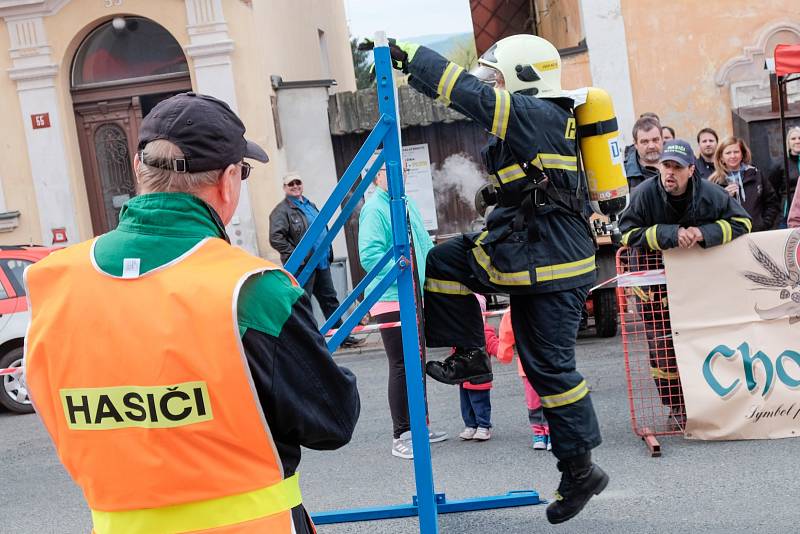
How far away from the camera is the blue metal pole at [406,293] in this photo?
13.8 feet

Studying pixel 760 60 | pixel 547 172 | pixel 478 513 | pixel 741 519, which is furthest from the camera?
pixel 760 60

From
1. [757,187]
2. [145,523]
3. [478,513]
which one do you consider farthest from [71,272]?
[757,187]

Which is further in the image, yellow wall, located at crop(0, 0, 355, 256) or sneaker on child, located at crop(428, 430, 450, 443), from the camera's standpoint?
yellow wall, located at crop(0, 0, 355, 256)

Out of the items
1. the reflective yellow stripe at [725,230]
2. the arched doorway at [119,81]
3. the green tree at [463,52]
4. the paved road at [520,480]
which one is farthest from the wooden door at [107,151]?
the green tree at [463,52]

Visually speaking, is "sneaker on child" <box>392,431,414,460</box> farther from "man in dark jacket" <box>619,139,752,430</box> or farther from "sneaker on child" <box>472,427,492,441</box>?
"man in dark jacket" <box>619,139,752,430</box>

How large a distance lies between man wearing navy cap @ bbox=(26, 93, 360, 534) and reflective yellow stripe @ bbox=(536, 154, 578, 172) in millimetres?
2226

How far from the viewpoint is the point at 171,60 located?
1399cm

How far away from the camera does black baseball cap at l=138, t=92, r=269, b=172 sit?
2.24m

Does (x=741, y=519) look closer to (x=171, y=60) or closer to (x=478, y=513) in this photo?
(x=478, y=513)

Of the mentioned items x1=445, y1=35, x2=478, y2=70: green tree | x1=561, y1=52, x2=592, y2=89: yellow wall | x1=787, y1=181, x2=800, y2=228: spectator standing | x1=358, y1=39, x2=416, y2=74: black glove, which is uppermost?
x1=445, y1=35, x2=478, y2=70: green tree

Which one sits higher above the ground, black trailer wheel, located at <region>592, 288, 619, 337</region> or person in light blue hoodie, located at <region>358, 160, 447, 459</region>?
person in light blue hoodie, located at <region>358, 160, 447, 459</region>

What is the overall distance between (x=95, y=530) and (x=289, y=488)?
0.46m

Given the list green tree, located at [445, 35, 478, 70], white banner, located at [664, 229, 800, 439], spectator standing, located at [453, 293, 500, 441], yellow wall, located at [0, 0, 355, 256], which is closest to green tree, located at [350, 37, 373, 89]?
green tree, located at [445, 35, 478, 70]

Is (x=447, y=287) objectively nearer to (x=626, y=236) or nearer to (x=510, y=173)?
(x=510, y=173)
